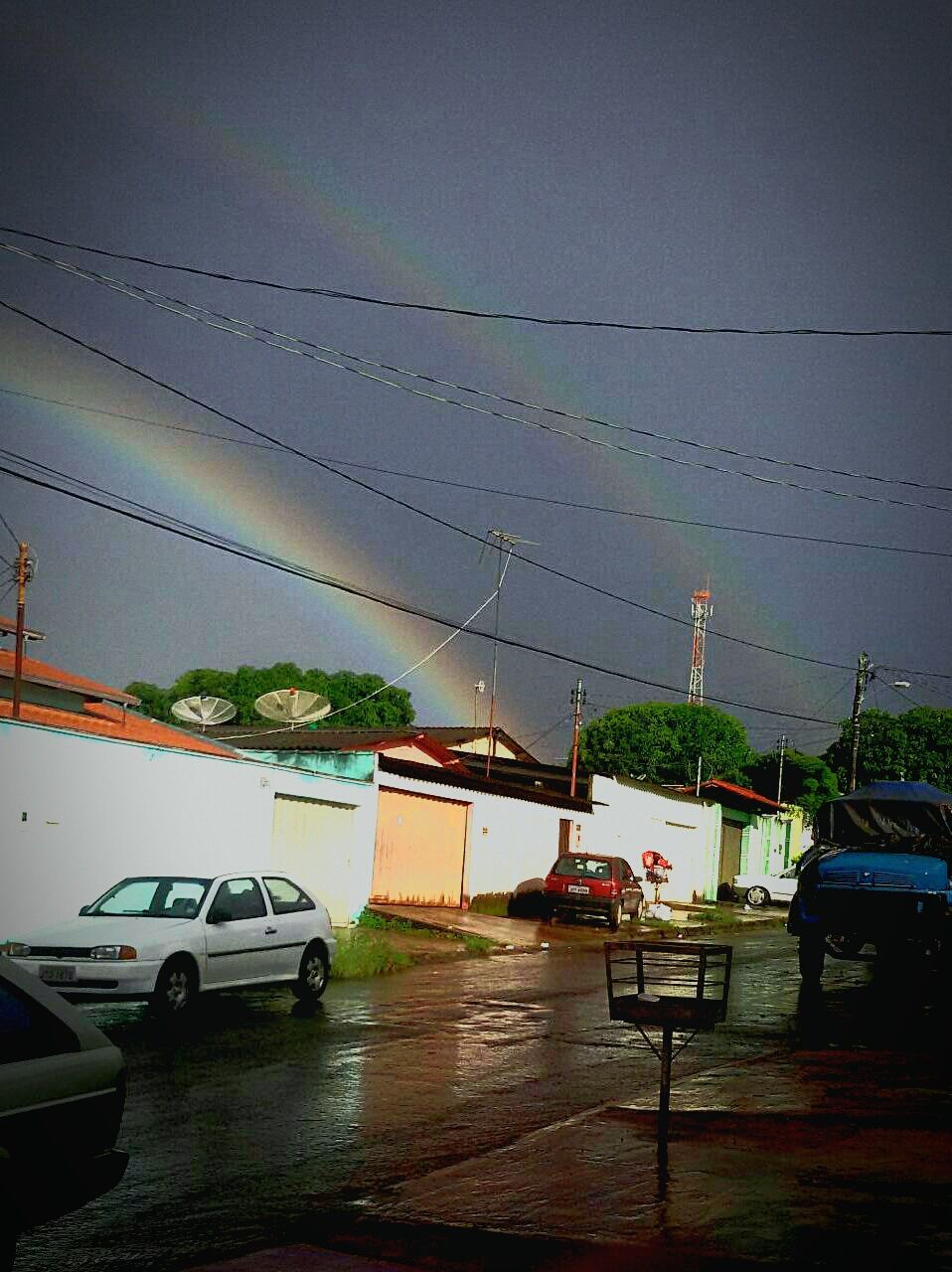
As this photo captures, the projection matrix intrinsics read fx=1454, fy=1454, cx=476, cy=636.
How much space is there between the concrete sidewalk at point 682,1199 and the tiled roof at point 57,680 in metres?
25.6

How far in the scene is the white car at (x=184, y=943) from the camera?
13.8 m

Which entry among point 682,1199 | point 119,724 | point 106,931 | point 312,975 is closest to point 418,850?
point 119,724

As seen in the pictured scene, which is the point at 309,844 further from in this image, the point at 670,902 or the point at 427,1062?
the point at 670,902

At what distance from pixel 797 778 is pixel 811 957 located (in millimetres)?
59484

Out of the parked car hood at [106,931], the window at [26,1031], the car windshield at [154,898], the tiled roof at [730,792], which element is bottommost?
the parked car hood at [106,931]

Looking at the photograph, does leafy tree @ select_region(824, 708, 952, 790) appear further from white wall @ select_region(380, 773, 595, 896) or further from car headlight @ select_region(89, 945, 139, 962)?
car headlight @ select_region(89, 945, 139, 962)

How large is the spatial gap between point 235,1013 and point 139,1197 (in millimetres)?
8287

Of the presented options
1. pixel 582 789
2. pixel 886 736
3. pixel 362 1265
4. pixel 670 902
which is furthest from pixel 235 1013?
pixel 886 736

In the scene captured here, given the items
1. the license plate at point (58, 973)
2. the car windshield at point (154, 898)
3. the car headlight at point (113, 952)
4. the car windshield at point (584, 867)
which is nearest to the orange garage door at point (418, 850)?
the car windshield at point (584, 867)

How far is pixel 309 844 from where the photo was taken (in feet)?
88.9

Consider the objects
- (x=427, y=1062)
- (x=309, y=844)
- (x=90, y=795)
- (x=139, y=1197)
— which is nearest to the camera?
(x=139, y=1197)

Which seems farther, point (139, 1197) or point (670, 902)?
point (670, 902)

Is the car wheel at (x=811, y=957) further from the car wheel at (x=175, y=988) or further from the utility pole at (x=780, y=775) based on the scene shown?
the utility pole at (x=780, y=775)

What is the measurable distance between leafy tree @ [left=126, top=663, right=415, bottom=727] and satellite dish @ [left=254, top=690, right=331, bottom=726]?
4574cm
